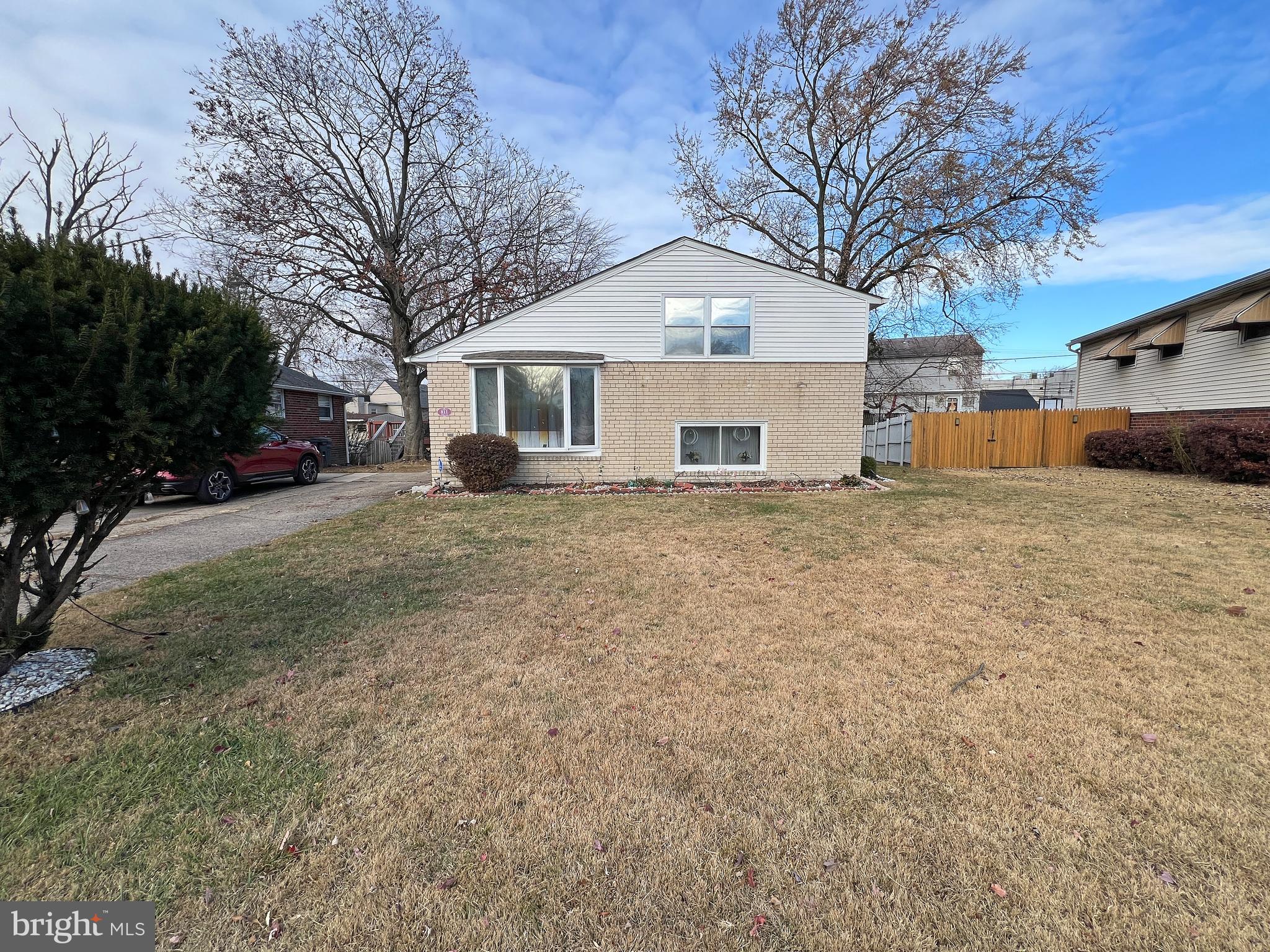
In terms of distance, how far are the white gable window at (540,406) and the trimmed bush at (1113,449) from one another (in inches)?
598

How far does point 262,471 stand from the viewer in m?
11.8

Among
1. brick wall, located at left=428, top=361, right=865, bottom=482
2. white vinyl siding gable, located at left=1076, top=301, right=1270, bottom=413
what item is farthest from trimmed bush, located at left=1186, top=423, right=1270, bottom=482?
brick wall, located at left=428, top=361, right=865, bottom=482

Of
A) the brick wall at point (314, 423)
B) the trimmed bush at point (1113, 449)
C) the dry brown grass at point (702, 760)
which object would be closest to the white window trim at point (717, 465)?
the dry brown grass at point (702, 760)

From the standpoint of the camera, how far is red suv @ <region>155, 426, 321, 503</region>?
9836 millimetres

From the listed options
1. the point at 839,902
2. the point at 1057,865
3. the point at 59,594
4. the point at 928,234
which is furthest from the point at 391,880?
the point at 928,234

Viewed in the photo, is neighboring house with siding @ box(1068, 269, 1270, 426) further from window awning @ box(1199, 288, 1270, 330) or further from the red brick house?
the red brick house

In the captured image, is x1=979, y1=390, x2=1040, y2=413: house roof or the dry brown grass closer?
the dry brown grass

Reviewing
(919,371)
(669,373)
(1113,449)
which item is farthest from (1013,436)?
(669,373)

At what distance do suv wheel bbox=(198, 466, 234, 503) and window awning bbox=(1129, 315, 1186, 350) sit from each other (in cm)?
2308

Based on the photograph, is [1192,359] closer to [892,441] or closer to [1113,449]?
[1113,449]

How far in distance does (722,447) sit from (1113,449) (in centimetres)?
1262

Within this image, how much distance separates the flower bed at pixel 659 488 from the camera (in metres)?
10.3

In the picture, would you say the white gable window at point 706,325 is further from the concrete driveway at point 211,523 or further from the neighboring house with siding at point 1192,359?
the neighboring house with siding at point 1192,359

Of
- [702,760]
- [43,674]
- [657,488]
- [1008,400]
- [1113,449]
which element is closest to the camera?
[702,760]
